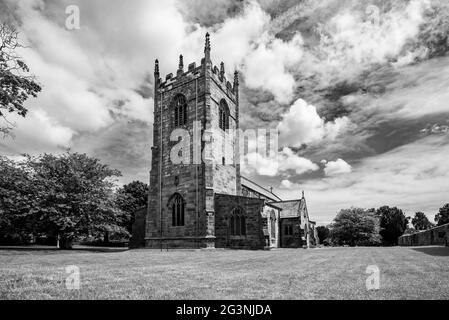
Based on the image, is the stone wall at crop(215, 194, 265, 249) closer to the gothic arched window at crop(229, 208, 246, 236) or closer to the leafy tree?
the gothic arched window at crop(229, 208, 246, 236)

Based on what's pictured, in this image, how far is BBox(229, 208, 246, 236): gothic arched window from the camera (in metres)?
29.9

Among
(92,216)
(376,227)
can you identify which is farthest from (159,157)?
(376,227)

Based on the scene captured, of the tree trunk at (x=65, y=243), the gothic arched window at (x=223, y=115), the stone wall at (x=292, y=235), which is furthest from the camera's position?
the stone wall at (x=292, y=235)

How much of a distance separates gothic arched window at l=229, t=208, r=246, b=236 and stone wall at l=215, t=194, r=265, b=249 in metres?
0.33

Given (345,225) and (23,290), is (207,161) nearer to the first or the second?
(23,290)

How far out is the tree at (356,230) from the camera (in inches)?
2564

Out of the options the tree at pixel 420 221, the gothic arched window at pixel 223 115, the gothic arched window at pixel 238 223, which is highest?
the gothic arched window at pixel 223 115

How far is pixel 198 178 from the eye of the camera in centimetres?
2995

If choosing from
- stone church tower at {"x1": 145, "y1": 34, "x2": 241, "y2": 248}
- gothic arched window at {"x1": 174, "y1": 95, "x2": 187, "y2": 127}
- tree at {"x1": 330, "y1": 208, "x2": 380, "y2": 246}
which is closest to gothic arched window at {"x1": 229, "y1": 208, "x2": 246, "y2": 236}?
stone church tower at {"x1": 145, "y1": 34, "x2": 241, "y2": 248}

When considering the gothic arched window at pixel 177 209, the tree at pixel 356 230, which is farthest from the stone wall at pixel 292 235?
the tree at pixel 356 230

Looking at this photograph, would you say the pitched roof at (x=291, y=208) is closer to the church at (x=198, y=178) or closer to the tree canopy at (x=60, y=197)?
the church at (x=198, y=178)

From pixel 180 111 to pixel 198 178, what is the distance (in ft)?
26.9

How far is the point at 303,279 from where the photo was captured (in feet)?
25.2

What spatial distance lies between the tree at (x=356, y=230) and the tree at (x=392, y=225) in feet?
46.3
